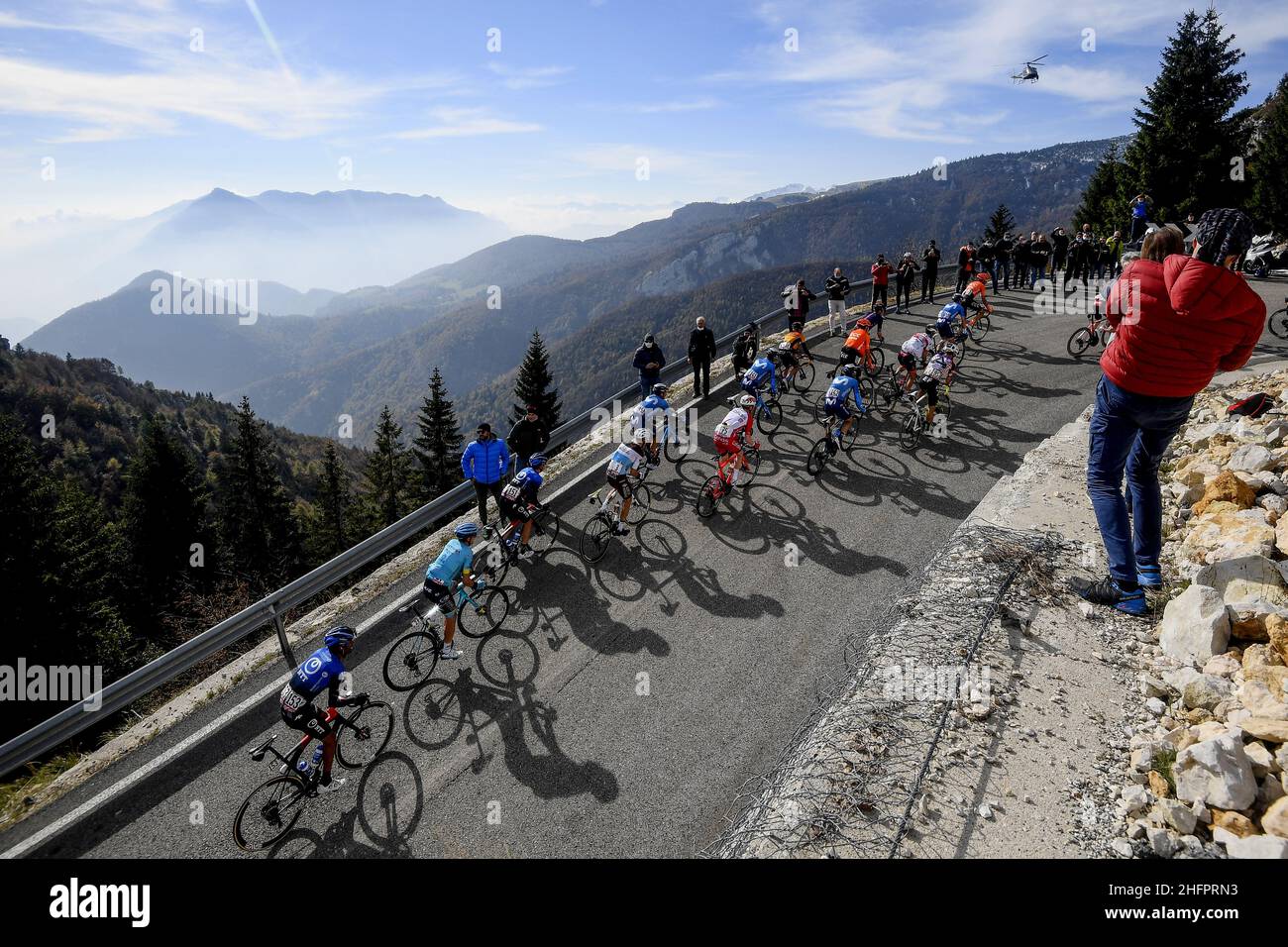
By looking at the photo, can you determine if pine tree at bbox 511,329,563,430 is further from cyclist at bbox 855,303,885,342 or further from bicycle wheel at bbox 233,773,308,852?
bicycle wheel at bbox 233,773,308,852

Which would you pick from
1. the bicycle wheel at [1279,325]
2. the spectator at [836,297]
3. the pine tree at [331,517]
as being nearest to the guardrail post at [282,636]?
the spectator at [836,297]

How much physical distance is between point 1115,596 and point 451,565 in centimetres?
797

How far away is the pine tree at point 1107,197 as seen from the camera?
41.7m

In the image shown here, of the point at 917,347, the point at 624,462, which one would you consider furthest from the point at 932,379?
the point at 624,462

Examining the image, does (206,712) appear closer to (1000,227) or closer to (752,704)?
(752,704)

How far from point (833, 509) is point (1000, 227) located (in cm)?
6290

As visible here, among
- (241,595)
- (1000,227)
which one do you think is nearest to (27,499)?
(241,595)

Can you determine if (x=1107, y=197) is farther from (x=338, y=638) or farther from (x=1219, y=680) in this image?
(x=338, y=638)

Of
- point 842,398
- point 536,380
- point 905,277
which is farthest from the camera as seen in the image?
point 536,380

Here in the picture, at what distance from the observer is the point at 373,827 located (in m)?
6.33

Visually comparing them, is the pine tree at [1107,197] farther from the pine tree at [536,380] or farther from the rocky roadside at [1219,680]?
the rocky roadside at [1219,680]

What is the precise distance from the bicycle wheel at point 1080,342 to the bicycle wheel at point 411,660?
19701 mm

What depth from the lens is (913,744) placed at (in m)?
5.89
